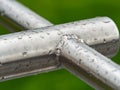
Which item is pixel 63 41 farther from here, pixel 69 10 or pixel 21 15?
pixel 69 10

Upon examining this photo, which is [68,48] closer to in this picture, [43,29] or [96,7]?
[43,29]

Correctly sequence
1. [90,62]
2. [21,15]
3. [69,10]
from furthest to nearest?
1. [69,10]
2. [21,15]
3. [90,62]

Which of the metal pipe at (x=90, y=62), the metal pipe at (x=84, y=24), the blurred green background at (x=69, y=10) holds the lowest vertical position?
the blurred green background at (x=69, y=10)

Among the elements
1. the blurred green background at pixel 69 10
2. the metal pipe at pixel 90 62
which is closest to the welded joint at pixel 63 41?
the metal pipe at pixel 90 62

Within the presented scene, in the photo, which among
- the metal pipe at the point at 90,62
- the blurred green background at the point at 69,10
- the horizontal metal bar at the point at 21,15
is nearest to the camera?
the metal pipe at the point at 90,62

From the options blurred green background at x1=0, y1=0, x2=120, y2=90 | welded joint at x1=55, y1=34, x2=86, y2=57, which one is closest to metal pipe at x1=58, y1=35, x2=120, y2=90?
welded joint at x1=55, y1=34, x2=86, y2=57

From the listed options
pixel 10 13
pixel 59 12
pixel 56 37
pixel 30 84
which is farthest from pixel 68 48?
pixel 59 12

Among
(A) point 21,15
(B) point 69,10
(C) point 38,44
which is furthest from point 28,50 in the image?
(B) point 69,10

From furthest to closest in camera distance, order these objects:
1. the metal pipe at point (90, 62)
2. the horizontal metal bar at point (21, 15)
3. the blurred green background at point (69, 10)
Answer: the blurred green background at point (69, 10), the horizontal metal bar at point (21, 15), the metal pipe at point (90, 62)

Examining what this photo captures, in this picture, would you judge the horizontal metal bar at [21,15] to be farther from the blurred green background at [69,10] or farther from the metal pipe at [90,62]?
the blurred green background at [69,10]
